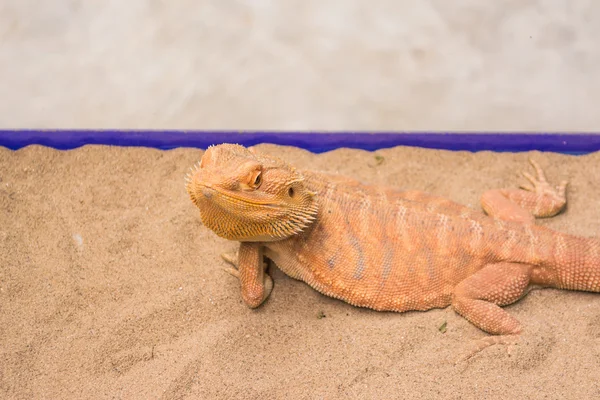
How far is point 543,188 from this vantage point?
441 cm

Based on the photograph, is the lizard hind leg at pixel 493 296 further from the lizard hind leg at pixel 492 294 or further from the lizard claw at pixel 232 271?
the lizard claw at pixel 232 271

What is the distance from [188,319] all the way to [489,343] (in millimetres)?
1833

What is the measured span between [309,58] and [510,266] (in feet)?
8.54

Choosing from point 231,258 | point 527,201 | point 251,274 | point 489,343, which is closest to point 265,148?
point 231,258

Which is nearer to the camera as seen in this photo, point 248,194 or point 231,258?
point 248,194

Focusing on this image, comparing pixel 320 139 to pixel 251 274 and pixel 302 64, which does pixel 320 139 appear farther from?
pixel 251 274

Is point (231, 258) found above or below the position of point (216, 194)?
below

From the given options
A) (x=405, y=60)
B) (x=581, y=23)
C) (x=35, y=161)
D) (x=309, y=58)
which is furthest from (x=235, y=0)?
(x=581, y=23)

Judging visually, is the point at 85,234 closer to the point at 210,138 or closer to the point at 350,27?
the point at 210,138

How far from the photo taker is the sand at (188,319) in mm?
3299

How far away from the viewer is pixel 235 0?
4988 mm

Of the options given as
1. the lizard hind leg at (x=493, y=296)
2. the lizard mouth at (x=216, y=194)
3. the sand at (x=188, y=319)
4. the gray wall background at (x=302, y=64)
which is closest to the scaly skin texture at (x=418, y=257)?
the lizard hind leg at (x=493, y=296)

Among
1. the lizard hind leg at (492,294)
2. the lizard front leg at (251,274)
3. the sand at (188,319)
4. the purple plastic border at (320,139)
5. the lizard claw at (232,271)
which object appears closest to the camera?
the sand at (188,319)

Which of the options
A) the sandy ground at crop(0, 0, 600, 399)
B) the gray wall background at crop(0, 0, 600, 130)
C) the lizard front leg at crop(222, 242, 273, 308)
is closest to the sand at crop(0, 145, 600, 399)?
the sandy ground at crop(0, 0, 600, 399)
